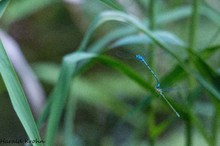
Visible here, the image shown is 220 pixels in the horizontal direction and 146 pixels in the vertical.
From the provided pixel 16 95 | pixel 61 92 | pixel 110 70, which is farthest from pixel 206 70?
pixel 110 70

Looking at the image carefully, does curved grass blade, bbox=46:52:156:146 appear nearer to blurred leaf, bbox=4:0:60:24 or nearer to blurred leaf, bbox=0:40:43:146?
blurred leaf, bbox=0:40:43:146

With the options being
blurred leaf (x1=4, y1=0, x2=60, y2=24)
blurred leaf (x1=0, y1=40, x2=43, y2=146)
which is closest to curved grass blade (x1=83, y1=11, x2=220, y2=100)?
blurred leaf (x1=0, y1=40, x2=43, y2=146)

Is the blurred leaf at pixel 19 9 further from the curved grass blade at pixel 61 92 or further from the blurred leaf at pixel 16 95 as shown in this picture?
the blurred leaf at pixel 16 95

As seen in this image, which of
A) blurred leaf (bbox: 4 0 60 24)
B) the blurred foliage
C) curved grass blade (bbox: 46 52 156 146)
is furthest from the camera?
blurred leaf (bbox: 4 0 60 24)

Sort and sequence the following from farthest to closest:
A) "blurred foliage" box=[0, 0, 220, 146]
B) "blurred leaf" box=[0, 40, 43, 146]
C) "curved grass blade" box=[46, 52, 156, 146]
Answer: "blurred foliage" box=[0, 0, 220, 146] < "curved grass blade" box=[46, 52, 156, 146] < "blurred leaf" box=[0, 40, 43, 146]

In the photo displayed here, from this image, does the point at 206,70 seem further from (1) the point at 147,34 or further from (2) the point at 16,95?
(2) the point at 16,95

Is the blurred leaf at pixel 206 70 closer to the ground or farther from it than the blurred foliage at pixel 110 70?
closer to the ground

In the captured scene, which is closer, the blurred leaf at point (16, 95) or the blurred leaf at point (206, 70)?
the blurred leaf at point (16, 95)

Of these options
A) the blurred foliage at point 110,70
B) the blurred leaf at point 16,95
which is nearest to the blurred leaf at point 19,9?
the blurred foliage at point 110,70

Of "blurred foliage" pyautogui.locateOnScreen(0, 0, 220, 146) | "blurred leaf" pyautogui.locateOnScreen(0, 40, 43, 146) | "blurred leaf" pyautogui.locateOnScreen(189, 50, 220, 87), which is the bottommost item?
"blurred leaf" pyautogui.locateOnScreen(0, 40, 43, 146)

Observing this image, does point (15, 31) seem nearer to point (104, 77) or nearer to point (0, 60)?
point (104, 77)
